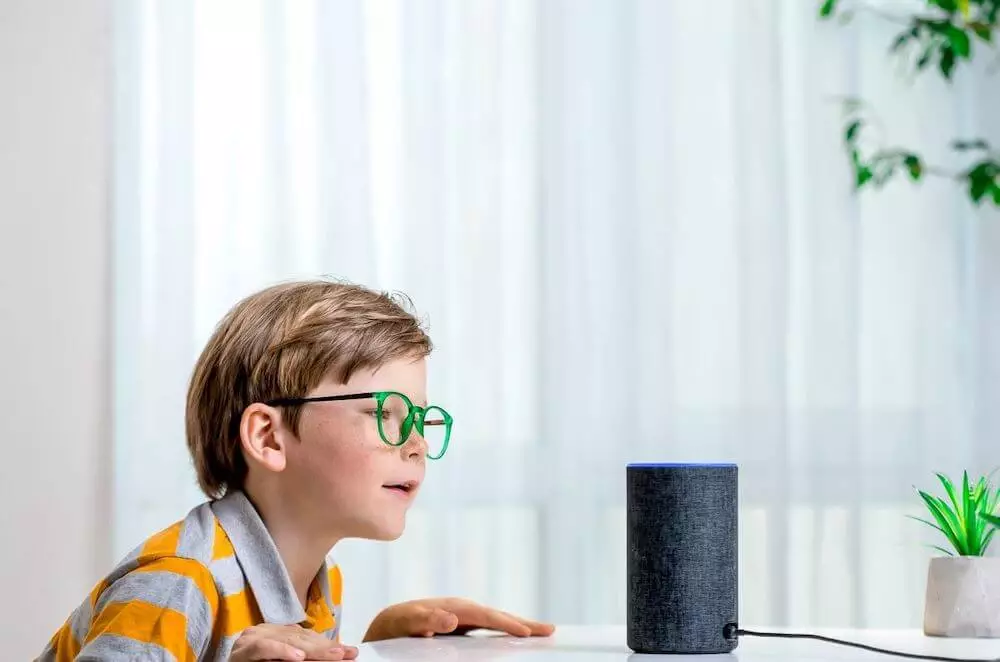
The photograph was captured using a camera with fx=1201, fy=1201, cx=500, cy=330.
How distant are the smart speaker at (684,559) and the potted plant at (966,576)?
0.26m

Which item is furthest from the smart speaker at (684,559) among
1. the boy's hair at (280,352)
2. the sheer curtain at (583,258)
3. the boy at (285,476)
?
the sheer curtain at (583,258)

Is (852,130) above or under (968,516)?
above

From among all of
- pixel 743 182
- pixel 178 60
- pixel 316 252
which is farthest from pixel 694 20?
pixel 178 60

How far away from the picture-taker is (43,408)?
233cm

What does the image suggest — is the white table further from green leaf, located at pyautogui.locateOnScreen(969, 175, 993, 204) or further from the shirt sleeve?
green leaf, located at pyautogui.locateOnScreen(969, 175, 993, 204)

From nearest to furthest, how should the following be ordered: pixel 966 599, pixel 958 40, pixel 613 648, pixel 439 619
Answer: pixel 613 648
pixel 966 599
pixel 439 619
pixel 958 40

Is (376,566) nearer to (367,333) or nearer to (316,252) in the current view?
(316,252)

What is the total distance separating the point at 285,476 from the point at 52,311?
1325 millimetres

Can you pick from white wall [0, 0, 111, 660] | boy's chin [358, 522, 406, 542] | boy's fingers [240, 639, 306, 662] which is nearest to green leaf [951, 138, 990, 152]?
boy's chin [358, 522, 406, 542]

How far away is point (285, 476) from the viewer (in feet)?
3.96

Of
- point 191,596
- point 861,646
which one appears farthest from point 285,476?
point 861,646

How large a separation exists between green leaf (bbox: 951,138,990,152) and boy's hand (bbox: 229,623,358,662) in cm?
168

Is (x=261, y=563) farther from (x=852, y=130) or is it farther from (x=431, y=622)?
(x=852, y=130)

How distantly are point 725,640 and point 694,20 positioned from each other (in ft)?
5.25
